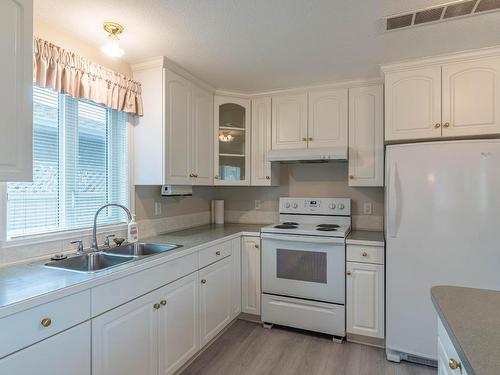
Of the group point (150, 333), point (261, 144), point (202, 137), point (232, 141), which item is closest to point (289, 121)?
point (261, 144)

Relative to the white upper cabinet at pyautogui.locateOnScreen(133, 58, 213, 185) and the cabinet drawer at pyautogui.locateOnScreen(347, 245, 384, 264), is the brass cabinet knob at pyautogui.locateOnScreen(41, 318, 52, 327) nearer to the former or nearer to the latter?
the white upper cabinet at pyautogui.locateOnScreen(133, 58, 213, 185)

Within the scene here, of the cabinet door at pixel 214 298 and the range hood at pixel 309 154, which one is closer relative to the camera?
A: the cabinet door at pixel 214 298

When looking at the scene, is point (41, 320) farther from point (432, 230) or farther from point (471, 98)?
point (471, 98)

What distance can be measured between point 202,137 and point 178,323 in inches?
64.1

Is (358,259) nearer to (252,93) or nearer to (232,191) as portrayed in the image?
(232,191)

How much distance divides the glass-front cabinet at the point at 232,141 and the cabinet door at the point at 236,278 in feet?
2.28

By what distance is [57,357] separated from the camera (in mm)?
1235

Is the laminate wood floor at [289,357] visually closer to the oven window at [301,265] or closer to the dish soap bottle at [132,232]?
the oven window at [301,265]

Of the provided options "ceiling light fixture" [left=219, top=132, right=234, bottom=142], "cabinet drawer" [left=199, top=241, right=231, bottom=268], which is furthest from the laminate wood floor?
"ceiling light fixture" [left=219, top=132, right=234, bottom=142]

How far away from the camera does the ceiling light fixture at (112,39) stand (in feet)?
5.78

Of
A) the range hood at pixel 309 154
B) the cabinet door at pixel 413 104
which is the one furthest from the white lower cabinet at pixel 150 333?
the cabinet door at pixel 413 104

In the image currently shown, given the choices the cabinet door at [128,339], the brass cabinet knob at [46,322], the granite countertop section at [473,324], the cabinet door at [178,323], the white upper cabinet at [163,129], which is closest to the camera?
the granite countertop section at [473,324]

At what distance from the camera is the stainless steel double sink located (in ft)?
5.66

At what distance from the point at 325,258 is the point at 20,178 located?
213cm
